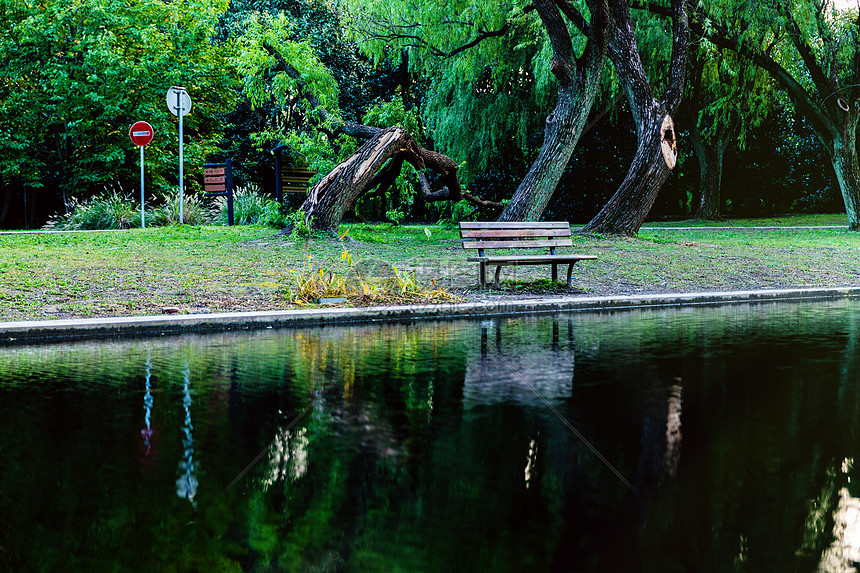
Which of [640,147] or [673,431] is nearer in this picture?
[673,431]

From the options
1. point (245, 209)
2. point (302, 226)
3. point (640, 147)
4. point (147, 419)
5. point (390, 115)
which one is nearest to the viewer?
point (147, 419)

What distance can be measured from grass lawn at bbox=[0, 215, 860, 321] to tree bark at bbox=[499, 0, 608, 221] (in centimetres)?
144

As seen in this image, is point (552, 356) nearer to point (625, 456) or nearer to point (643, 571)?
point (625, 456)

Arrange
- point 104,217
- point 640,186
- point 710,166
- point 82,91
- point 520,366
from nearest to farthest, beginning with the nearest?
point 520,366 → point 640,186 → point 104,217 → point 82,91 → point 710,166

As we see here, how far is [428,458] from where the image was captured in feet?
16.6

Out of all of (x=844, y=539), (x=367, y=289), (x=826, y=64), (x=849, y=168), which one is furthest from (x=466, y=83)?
(x=844, y=539)

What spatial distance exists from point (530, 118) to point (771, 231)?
845 centimetres

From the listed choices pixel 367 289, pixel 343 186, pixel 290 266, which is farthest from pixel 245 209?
pixel 367 289

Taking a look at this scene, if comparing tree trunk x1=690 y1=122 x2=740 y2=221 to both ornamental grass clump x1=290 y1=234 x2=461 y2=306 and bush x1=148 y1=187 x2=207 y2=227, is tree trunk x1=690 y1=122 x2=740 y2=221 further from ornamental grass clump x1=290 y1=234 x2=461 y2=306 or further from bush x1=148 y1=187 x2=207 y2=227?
ornamental grass clump x1=290 y1=234 x2=461 y2=306

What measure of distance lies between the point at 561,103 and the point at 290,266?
9.37m

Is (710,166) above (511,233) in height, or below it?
above

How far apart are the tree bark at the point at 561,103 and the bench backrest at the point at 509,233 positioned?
6.36 m

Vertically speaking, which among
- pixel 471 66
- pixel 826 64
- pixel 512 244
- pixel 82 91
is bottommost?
pixel 512 244

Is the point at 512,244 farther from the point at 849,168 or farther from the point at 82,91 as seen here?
the point at 82,91
